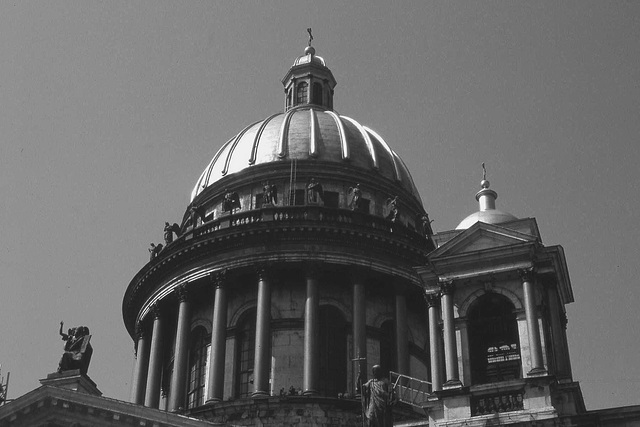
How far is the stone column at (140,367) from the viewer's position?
53219 mm

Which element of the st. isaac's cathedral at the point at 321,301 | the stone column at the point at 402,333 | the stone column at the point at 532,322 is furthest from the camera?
the stone column at the point at 402,333

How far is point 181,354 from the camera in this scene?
5084 cm

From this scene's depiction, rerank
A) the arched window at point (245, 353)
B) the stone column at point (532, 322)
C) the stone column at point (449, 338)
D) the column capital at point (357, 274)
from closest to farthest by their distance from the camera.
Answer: the stone column at point (532, 322)
the stone column at point (449, 338)
the arched window at point (245, 353)
the column capital at point (357, 274)

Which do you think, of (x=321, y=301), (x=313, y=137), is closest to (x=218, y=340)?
(x=321, y=301)

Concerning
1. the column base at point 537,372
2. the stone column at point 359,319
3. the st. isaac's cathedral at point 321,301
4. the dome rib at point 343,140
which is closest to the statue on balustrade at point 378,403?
the st. isaac's cathedral at point 321,301

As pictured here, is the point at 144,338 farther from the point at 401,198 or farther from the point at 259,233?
the point at 401,198

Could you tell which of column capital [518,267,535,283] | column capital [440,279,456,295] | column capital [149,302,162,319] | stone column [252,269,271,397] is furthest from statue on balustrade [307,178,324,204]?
column capital [518,267,535,283]

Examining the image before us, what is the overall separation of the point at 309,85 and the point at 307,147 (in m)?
8.62

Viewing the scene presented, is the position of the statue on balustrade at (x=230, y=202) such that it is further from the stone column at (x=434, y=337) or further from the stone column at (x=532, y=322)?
the stone column at (x=532, y=322)

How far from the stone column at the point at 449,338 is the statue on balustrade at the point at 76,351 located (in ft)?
45.0

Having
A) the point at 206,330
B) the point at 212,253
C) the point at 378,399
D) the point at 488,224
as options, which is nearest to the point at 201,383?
the point at 206,330

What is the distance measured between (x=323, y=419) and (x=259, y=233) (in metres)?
9.79

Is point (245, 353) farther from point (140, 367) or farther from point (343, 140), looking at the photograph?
point (343, 140)

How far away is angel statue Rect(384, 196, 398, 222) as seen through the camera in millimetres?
54469
